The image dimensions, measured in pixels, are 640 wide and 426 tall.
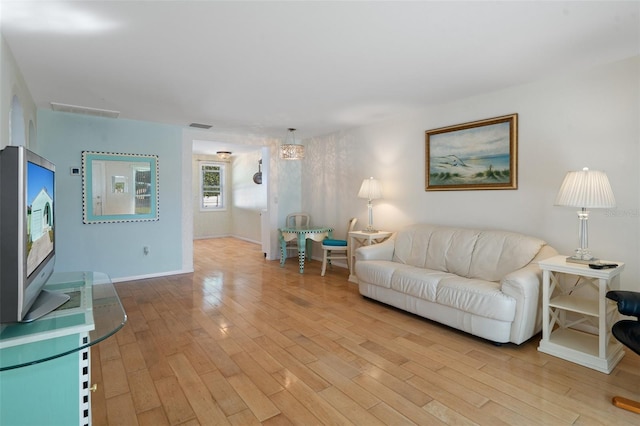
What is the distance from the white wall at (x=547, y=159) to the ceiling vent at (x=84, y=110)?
11.4 ft

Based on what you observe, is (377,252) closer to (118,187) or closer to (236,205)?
(118,187)

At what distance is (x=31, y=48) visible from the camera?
2.46m

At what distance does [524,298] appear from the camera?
2613mm

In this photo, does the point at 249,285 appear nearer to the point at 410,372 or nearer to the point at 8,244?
the point at 410,372

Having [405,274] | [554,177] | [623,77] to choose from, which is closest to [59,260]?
[405,274]

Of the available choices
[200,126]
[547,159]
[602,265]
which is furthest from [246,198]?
[602,265]

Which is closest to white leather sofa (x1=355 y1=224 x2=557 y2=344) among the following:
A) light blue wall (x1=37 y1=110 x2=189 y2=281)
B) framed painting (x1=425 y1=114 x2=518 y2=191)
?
framed painting (x1=425 y1=114 x2=518 y2=191)

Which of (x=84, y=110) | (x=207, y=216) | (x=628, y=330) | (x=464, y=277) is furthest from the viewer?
(x=207, y=216)

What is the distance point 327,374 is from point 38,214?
1.84 metres

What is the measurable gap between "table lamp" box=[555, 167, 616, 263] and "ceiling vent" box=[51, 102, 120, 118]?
190 inches

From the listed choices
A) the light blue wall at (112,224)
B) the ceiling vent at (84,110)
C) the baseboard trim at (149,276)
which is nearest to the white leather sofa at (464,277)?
the baseboard trim at (149,276)

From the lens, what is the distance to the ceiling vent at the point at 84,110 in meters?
3.94

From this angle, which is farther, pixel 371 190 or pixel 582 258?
pixel 371 190

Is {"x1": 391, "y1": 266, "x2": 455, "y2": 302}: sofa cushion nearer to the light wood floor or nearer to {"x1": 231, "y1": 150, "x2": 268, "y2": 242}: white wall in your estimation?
the light wood floor
